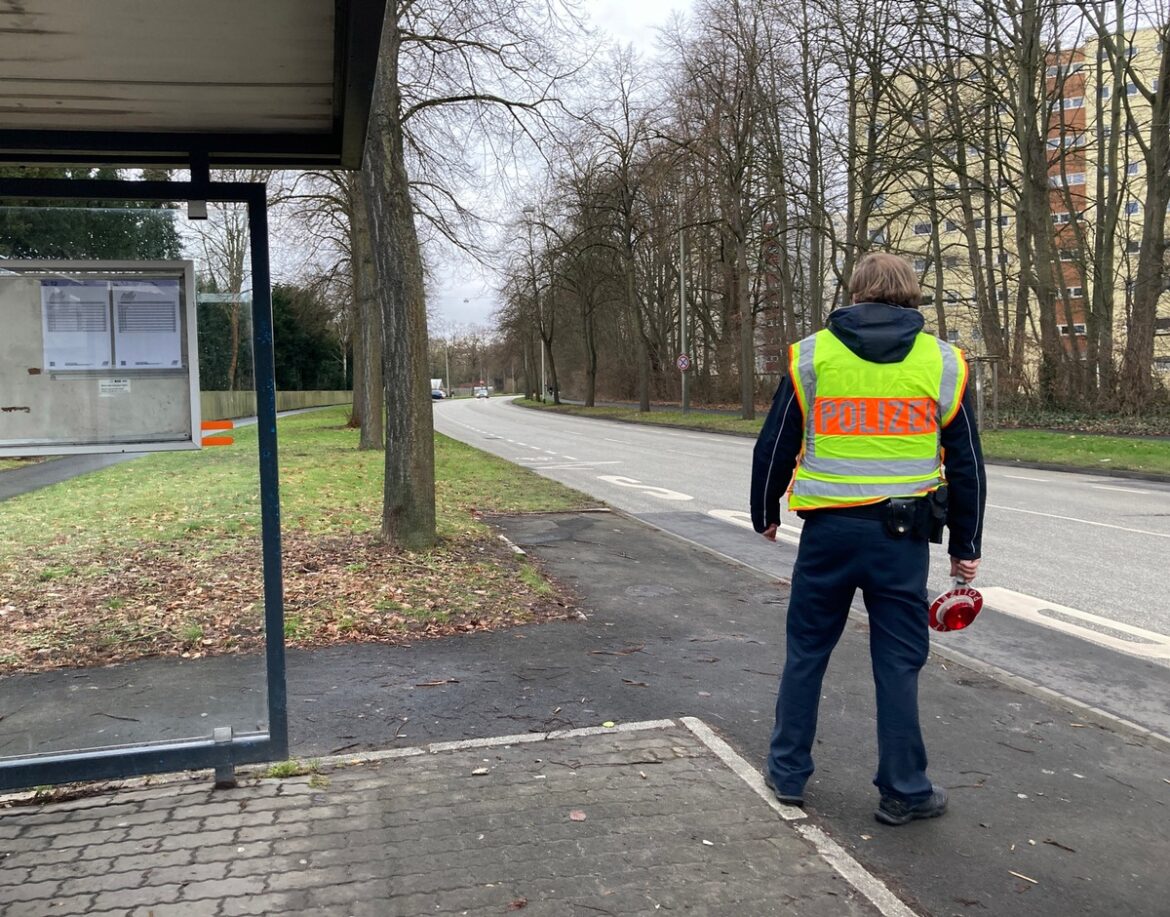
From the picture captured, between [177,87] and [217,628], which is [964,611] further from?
[217,628]

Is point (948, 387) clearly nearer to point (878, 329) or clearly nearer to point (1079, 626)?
point (878, 329)

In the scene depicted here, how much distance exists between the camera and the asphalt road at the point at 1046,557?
5.54m

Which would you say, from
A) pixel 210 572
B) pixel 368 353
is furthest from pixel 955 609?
pixel 368 353

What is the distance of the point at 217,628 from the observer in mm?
5895

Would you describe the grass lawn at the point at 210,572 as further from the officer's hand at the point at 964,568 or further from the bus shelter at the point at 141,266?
the officer's hand at the point at 964,568

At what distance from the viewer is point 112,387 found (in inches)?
148

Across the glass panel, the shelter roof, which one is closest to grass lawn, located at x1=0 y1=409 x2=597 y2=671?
the glass panel

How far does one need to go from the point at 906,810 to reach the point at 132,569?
245 inches

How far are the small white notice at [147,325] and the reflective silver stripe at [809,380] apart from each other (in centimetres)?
243

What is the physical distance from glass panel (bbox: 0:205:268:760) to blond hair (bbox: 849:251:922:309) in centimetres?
242

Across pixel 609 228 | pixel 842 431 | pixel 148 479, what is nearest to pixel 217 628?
pixel 842 431

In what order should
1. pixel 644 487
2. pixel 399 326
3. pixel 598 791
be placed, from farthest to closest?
1. pixel 644 487
2. pixel 399 326
3. pixel 598 791

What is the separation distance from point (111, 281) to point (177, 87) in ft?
2.58

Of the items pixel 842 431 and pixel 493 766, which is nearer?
pixel 842 431
